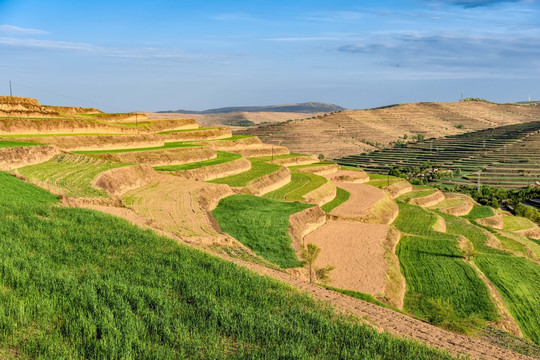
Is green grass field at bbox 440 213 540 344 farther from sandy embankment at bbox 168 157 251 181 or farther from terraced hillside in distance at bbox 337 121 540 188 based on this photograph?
terraced hillside in distance at bbox 337 121 540 188

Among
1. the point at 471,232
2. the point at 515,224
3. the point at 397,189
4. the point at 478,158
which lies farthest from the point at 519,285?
the point at 478,158

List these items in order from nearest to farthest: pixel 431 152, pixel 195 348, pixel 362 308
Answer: pixel 195 348 < pixel 362 308 < pixel 431 152

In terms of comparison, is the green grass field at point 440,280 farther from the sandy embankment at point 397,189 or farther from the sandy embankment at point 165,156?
the sandy embankment at point 397,189

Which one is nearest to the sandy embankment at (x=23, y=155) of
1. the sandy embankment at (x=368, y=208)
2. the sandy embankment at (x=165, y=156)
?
the sandy embankment at (x=165, y=156)

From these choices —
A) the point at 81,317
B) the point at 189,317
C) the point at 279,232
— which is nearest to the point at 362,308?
the point at 189,317

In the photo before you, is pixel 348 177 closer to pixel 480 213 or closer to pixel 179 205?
pixel 480 213

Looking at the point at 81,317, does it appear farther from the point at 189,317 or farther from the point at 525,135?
the point at 525,135
